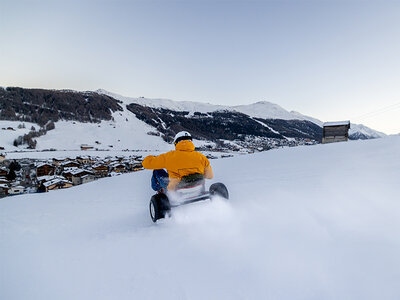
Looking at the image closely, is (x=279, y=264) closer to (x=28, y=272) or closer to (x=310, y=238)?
(x=310, y=238)

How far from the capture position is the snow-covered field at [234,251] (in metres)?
2.02

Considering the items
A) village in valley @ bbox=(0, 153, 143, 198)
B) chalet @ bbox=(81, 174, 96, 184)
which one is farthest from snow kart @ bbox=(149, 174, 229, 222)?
chalet @ bbox=(81, 174, 96, 184)

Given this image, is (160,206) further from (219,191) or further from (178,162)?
(219,191)

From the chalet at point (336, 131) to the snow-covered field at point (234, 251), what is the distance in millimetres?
28722

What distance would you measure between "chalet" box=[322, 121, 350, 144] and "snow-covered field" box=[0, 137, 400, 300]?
28.7 metres

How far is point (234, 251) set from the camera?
103 inches

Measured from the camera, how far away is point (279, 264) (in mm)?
2271

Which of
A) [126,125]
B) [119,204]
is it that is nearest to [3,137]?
[126,125]

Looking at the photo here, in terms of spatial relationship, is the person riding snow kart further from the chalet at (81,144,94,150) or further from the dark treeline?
the dark treeline

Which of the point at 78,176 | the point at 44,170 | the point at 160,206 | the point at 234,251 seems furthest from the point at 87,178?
the point at 234,251

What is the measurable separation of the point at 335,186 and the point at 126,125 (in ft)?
585

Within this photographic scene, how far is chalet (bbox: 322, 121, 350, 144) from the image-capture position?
28.9 m

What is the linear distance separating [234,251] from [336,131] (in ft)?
108

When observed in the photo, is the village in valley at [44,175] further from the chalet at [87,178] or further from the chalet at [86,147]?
the chalet at [86,147]
